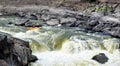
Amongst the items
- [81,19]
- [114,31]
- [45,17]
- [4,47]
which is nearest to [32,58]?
[4,47]

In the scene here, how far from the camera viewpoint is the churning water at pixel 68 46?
1272cm

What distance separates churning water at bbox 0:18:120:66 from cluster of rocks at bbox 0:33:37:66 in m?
0.60

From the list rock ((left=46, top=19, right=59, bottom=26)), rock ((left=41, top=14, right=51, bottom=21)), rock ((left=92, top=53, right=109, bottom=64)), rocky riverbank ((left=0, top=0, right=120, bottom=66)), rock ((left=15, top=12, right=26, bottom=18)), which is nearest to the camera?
rocky riverbank ((left=0, top=0, right=120, bottom=66))

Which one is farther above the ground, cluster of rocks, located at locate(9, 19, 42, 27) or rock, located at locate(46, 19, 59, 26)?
cluster of rocks, located at locate(9, 19, 42, 27)

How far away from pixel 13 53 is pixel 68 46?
3.93m

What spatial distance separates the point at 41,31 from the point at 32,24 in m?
2.24

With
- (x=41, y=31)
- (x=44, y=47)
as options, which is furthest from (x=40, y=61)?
(x=41, y=31)

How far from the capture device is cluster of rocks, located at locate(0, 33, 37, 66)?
1017cm

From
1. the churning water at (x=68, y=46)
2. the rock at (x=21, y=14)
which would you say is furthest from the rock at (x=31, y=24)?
the rock at (x=21, y=14)

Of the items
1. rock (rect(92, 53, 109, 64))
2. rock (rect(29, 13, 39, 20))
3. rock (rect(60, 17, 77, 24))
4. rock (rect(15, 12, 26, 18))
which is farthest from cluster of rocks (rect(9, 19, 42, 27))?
rock (rect(92, 53, 109, 64))

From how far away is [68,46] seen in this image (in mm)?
14211

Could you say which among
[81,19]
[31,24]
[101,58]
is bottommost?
[81,19]

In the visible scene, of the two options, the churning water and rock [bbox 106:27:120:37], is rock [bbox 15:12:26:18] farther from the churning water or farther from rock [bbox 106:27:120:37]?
rock [bbox 106:27:120:37]

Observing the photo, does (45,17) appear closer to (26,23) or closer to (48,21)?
(48,21)
